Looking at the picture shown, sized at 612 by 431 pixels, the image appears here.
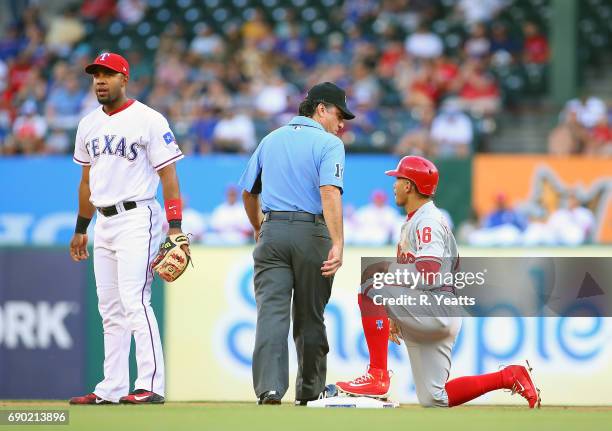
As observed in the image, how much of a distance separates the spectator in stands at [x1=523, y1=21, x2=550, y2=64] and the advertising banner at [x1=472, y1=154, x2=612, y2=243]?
8.62 ft

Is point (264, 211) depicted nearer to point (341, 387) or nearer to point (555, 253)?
point (341, 387)

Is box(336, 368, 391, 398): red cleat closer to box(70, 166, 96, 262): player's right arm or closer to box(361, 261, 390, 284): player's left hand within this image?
box(361, 261, 390, 284): player's left hand

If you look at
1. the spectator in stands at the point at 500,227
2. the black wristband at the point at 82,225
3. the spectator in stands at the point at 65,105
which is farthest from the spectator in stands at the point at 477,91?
the black wristband at the point at 82,225

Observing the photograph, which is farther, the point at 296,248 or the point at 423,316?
the point at 296,248

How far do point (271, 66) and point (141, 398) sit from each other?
11.3 meters

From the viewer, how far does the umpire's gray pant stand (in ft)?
22.6

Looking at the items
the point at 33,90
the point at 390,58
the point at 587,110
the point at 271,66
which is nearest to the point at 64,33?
the point at 33,90

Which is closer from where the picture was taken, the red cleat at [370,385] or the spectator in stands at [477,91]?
the red cleat at [370,385]

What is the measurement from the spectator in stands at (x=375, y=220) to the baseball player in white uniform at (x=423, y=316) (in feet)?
23.9

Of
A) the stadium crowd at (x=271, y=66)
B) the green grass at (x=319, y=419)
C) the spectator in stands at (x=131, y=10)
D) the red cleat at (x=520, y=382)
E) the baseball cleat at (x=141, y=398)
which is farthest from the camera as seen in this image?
the spectator in stands at (x=131, y=10)

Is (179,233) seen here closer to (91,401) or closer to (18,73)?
(91,401)

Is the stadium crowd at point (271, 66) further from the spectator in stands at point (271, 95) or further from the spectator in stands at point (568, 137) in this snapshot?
the spectator in stands at point (568, 137)

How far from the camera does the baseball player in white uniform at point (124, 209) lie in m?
6.91

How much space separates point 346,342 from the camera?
9297mm
